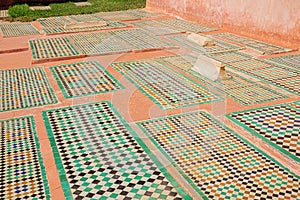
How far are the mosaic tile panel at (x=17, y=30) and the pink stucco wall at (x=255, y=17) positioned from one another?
3.29 m

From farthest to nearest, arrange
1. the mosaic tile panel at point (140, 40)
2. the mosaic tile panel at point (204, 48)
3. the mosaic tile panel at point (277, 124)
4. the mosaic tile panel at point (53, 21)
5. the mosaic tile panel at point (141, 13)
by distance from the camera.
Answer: the mosaic tile panel at point (141, 13) < the mosaic tile panel at point (53, 21) < the mosaic tile panel at point (140, 40) < the mosaic tile panel at point (204, 48) < the mosaic tile panel at point (277, 124)

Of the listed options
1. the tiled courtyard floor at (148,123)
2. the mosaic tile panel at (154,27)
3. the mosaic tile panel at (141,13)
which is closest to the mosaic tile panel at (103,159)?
the tiled courtyard floor at (148,123)

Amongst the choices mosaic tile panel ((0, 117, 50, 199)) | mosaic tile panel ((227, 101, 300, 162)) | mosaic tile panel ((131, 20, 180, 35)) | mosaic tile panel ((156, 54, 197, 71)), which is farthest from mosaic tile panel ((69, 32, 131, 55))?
mosaic tile panel ((227, 101, 300, 162))

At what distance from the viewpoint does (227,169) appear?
7.54ft

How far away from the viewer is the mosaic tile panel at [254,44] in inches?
195

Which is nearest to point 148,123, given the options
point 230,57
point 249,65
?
point 249,65

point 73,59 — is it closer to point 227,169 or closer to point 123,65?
point 123,65

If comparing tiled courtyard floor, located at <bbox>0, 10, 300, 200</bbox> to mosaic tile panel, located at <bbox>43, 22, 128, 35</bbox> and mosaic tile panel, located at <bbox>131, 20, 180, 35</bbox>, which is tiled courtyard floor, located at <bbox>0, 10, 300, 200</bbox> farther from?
mosaic tile panel, located at <bbox>43, 22, 128, 35</bbox>

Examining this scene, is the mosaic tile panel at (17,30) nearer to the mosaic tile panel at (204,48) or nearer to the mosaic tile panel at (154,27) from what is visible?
the mosaic tile panel at (154,27)

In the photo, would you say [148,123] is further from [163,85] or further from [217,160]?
[163,85]

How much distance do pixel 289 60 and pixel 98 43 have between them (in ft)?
9.60

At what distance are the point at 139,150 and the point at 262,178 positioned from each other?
865mm

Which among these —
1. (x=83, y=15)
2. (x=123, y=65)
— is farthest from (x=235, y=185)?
(x=83, y=15)

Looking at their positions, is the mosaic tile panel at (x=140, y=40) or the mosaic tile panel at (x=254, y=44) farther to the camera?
the mosaic tile panel at (x=140, y=40)
